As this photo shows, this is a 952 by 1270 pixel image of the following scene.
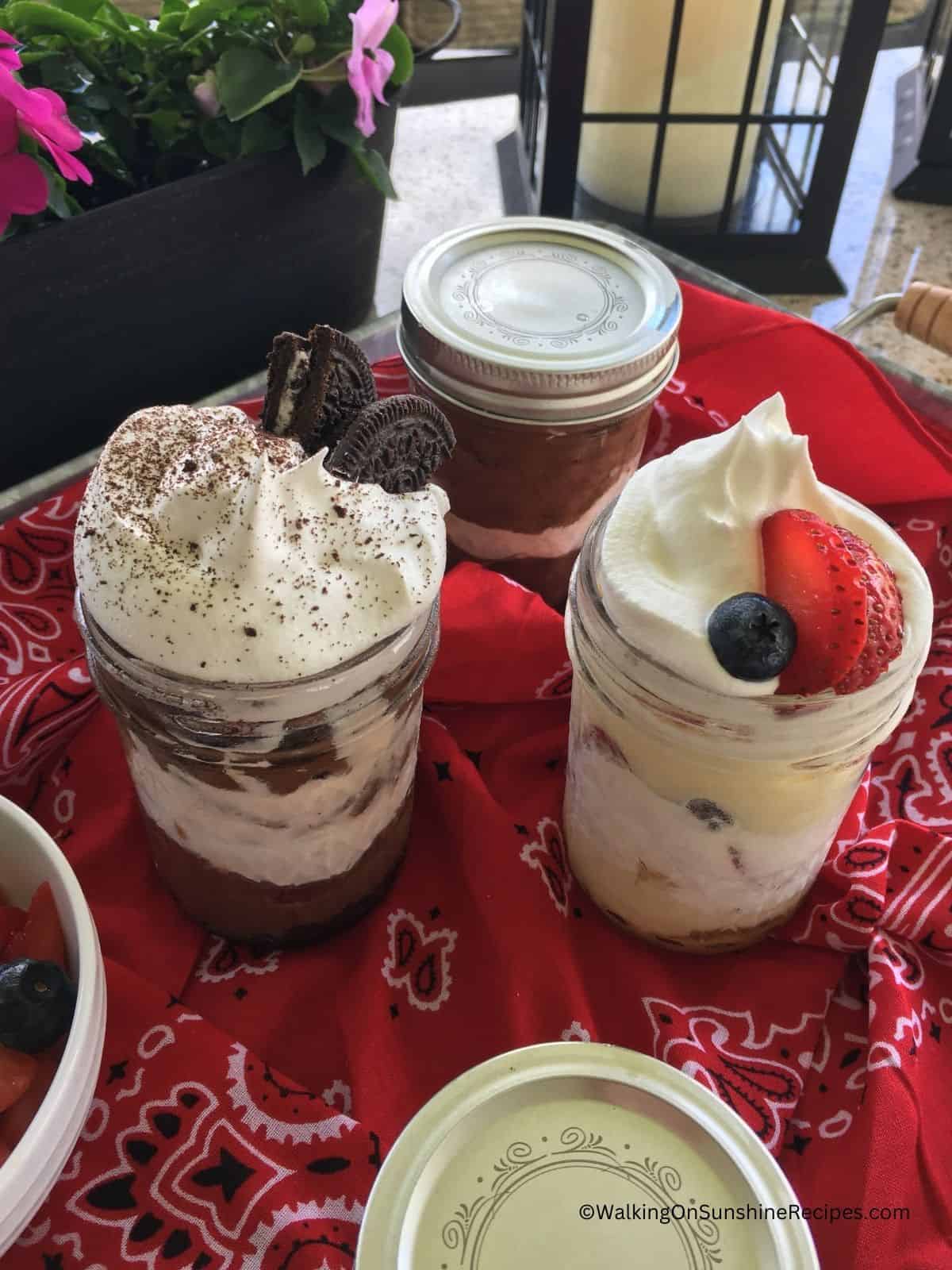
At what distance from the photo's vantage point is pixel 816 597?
49 centimetres

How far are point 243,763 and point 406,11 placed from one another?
3.37ft

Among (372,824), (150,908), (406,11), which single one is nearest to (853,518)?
(372,824)

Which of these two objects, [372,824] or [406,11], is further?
[406,11]

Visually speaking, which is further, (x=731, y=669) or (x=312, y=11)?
(x=312, y=11)

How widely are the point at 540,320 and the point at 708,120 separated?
1.04ft

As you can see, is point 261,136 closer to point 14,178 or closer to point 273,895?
point 14,178

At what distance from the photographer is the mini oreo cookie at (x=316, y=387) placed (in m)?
0.53

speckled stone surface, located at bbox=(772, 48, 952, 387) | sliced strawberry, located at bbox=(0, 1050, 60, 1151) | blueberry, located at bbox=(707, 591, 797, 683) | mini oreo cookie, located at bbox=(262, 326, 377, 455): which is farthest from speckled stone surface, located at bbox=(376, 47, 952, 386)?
sliced strawberry, located at bbox=(0, 1050, 60, 1151)

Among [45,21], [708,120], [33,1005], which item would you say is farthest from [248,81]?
[33,1005]

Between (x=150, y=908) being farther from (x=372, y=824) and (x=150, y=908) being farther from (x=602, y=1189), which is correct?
(x=602, y=1189)

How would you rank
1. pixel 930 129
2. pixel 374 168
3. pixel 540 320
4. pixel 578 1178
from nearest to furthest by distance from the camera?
pixel 578 1178, pixel 540 320, pixel 374 168, pixel 930 129

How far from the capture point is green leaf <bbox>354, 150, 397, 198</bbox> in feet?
2.68

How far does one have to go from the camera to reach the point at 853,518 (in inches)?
22.7

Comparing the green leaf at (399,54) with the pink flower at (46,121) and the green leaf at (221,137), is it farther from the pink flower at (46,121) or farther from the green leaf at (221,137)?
the pink flower at (46,121)
